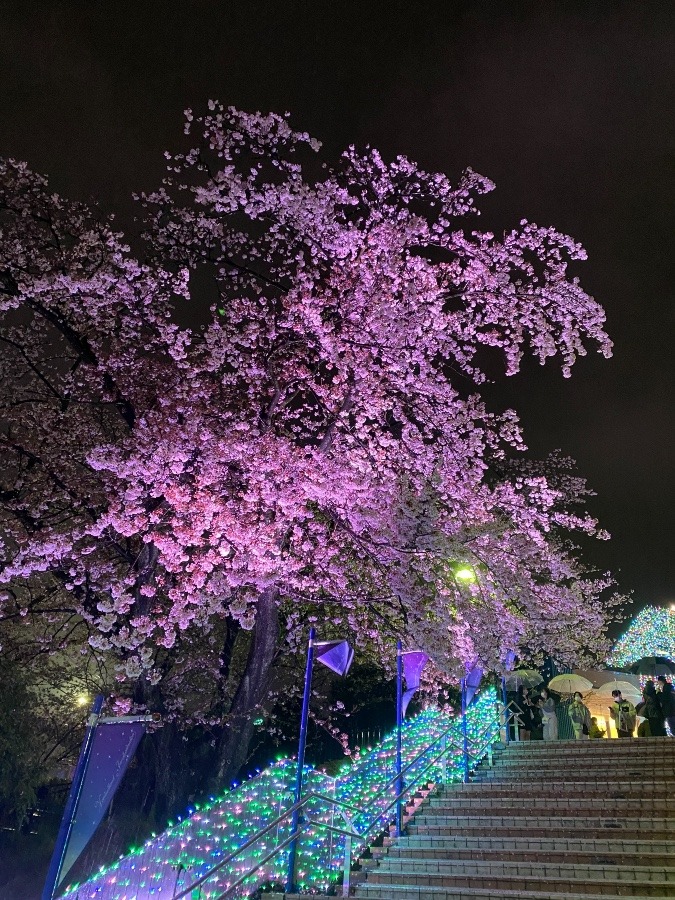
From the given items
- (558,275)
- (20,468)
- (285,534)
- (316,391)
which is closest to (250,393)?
(316,391)

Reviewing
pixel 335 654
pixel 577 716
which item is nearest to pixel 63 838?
pixel 335 654

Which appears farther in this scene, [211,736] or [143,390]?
[143,390]

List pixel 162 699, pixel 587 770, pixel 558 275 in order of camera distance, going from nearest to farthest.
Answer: pixel 587 770, pixel 162 699, pixel 558 275

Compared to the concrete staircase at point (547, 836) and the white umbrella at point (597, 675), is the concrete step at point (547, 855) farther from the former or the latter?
the white umbrella at point (597, 675)

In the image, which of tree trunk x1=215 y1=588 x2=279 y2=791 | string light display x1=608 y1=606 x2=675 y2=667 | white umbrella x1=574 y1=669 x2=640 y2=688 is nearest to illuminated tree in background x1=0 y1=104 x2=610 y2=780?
tree trunk x1=215 y1=588 x2=279 y2=791

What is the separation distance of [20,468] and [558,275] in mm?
12401

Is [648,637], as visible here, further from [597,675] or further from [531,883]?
[531,883]

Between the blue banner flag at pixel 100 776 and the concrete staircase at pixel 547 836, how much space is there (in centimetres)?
330

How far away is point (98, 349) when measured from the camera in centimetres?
1404

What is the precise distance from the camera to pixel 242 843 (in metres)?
9.06

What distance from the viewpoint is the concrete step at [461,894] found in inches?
270

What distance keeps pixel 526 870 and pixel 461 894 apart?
→ 935mm

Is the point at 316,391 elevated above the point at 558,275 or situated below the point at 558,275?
below

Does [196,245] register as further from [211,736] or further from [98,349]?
[211,736]
